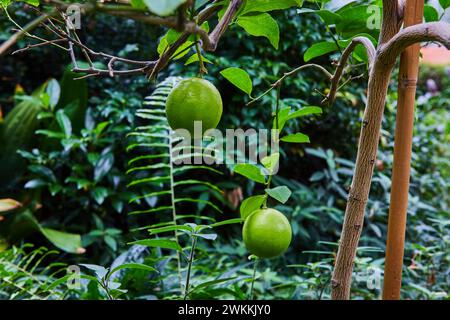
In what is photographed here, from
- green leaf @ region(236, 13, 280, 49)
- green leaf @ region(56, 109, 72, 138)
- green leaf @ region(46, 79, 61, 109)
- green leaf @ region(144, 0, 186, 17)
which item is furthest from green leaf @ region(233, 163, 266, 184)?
green leaf @ region(46, 79, 61, 109)

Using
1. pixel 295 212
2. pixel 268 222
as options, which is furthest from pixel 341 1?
pixel 295 212

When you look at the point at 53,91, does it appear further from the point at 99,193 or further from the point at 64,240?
the point at 64,240

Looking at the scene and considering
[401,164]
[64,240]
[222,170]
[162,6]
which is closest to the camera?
[162,6]

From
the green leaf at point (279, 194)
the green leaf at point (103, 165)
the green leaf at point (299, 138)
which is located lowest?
the green leaf at point (103, 165)

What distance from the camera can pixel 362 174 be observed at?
0.53 metres

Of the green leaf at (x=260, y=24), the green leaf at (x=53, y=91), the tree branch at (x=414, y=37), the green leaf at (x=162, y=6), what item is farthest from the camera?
the green leaf at (x=53, y=91)

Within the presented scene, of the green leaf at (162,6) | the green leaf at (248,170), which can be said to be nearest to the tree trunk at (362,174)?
the green leaf at (248,170)

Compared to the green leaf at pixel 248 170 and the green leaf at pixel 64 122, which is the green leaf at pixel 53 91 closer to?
the green leaf at pixel 64 122

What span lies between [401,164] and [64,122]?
5.17ft

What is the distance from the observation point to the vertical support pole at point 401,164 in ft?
1.70

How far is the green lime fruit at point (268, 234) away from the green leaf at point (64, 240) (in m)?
1.27

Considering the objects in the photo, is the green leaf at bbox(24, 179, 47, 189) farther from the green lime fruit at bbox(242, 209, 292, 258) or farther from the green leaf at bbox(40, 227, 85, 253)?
the green lime fruit at bbox(242, 209, 292, 258)

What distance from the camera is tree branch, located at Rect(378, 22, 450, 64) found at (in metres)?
0.38

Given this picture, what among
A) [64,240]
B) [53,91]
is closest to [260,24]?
[64,240]
